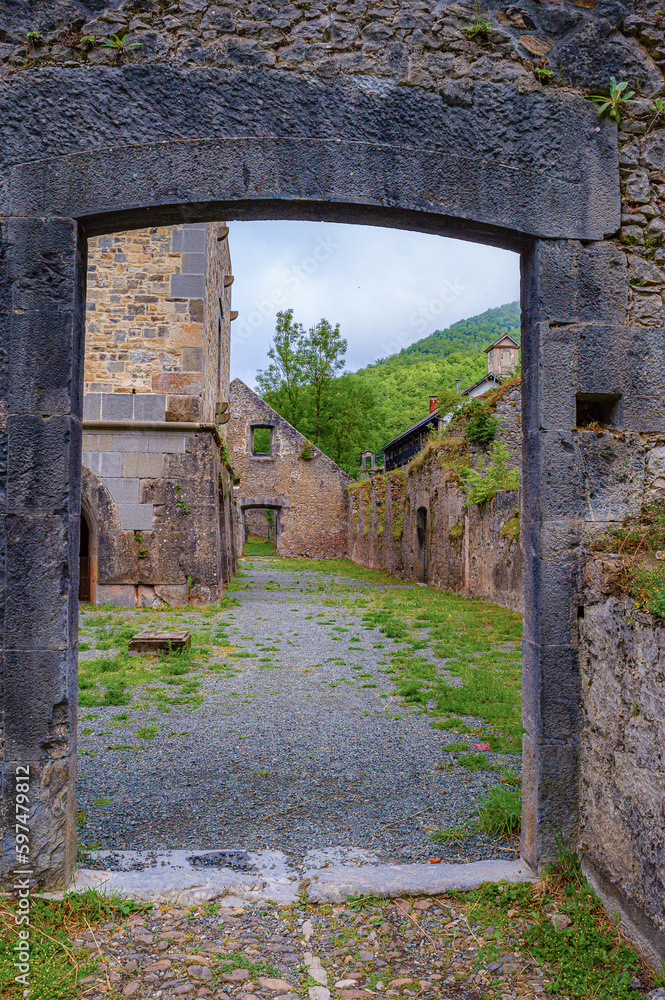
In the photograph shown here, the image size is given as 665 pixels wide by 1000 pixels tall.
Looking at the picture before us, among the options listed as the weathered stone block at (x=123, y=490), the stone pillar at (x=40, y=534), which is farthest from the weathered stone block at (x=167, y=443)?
the stone pillar at (x=40, y=534)

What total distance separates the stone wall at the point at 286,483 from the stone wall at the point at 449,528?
259 inches

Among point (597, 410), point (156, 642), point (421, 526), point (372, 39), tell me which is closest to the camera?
point (372, 39)

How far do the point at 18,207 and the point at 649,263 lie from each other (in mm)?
2908

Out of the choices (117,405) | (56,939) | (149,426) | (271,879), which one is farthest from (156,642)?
(56,939)

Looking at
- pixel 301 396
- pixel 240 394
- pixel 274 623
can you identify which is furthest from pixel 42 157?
pixel 301 396

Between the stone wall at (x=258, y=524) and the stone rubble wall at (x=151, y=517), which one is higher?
the stone rubble wall at (x=151, y=517)

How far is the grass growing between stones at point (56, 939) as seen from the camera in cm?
229

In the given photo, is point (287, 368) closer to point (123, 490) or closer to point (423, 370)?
point (423, 370)

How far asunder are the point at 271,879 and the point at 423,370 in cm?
3865

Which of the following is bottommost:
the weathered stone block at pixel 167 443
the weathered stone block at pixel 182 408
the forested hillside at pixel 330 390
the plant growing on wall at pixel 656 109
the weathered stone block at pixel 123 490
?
the weathered stone block at pixel 123 490

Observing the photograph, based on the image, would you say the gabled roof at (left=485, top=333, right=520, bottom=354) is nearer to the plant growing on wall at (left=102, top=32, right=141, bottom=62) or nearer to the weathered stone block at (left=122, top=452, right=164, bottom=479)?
the weathered stone block at (left=122, top=452, right=164, bottom=479)

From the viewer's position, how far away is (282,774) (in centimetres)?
434

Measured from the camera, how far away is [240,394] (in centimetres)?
3016

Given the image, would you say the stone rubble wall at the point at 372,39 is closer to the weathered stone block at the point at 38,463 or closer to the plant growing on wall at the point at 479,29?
the plant growing on wall at the point at 479,29
